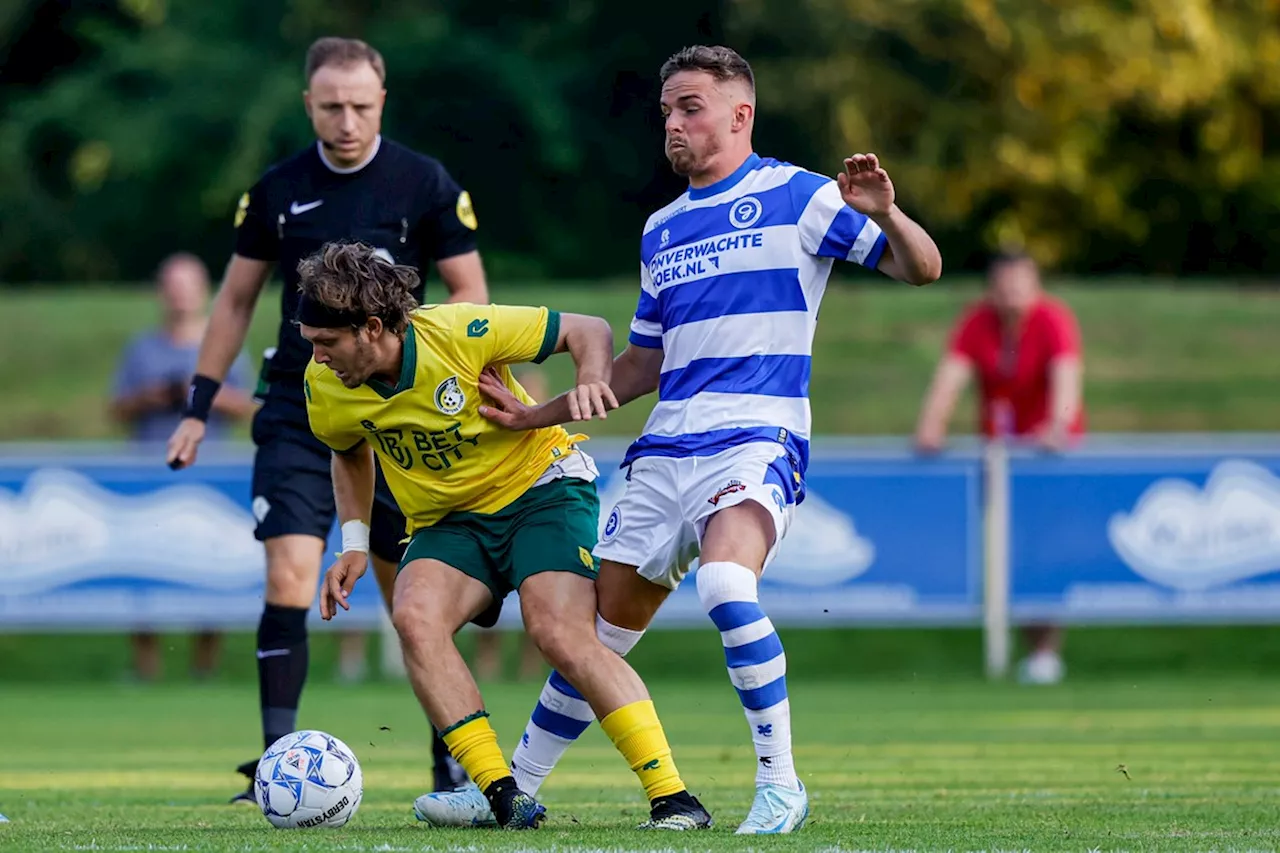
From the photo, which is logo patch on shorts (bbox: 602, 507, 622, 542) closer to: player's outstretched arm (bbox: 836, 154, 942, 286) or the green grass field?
player's outstretched arm (bbox: 836, 154, 942, 286)

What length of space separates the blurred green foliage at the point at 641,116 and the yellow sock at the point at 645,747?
723 inches

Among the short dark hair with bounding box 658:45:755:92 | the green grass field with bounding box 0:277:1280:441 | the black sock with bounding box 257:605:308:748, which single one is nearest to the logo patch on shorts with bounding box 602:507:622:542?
the short dark hair with bounding box 658:45:755:92

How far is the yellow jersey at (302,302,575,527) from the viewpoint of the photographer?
6441 mm

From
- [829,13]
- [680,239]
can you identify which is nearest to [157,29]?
[829,13]

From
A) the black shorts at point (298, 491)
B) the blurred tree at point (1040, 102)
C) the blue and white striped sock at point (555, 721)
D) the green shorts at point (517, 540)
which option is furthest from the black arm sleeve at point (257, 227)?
the blurred tree at point (1040, 102)

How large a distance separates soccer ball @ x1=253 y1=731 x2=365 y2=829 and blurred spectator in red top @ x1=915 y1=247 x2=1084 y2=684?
7.93 m

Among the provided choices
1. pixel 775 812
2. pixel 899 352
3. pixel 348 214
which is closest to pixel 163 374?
pixel 348 214

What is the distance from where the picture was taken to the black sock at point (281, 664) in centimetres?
762

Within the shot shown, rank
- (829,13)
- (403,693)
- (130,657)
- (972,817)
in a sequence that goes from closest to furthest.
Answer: (972,817) < (403,693) < (130,657) < (829,13)

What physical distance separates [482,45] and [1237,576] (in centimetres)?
1466

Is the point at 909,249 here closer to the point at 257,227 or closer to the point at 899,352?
the point at 257,227

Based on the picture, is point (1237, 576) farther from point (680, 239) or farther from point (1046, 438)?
point (680, 239)

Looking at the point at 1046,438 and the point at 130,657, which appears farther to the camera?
the point at 130,657

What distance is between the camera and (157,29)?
2670cm
